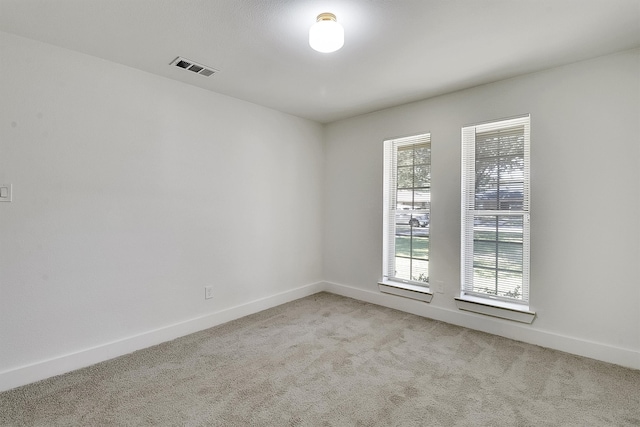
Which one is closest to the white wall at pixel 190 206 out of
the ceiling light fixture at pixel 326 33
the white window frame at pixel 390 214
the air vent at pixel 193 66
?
the white window frame at pixel 390 214

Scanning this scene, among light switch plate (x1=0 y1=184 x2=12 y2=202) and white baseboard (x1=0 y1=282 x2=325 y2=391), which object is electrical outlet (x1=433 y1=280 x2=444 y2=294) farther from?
light switch plate (x1=0 y1=184 x2=12 y2=202)

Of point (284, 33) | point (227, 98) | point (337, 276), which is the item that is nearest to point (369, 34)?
point (284, 33)

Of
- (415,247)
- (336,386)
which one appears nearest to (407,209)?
(415,247)

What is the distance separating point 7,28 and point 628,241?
192 inches

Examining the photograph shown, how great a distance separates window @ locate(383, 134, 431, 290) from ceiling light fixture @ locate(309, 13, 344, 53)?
2.01 m

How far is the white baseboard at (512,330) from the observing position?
239 cm

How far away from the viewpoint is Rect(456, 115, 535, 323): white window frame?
2.83 meters

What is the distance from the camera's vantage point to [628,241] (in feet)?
7.73

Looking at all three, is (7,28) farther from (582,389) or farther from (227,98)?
(582,389)

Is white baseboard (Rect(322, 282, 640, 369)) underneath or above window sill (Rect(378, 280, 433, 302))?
underneath

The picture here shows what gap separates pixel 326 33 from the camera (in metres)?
1.84

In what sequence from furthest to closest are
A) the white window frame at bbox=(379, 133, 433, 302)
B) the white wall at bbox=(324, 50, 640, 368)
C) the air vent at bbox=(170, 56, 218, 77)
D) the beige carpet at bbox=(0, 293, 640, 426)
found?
the white window frame at bbox=(379, 133, 433, 302), the air vent at bbox=(170, 56, 218, 77), the white wall at bbox=(324, 50, 640, 368), the beige carpet at bbox=(0, 293, 640, 426)

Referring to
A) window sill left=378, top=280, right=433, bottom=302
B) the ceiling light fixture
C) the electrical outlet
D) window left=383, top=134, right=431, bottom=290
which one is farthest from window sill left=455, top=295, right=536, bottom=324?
the ceiling light fixture

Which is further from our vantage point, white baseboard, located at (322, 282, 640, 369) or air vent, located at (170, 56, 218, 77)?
air vent, located at (170, 56, 218, 77)
